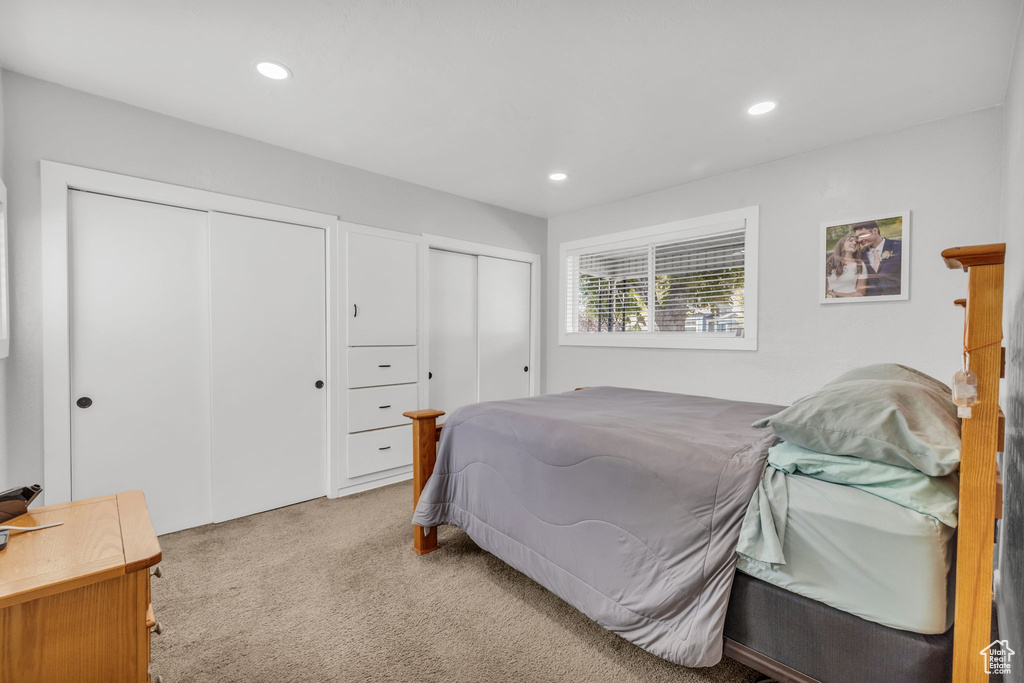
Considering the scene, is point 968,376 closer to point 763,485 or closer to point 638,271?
point 763,485

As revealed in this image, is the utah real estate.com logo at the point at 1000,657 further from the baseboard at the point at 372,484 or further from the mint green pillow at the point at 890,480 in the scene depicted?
the baseboard at the point at 372,484

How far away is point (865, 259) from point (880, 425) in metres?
2.26

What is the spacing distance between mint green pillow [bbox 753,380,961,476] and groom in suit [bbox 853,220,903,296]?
5.72 ft

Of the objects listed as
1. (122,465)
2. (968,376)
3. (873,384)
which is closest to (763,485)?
(873,384)

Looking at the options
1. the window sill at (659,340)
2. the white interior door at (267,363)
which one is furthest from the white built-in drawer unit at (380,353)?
the window sill at (659,340)

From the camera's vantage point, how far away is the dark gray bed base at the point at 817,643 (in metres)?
1.09

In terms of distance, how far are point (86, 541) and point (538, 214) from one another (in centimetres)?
439

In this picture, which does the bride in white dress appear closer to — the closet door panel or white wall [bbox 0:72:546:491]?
the closet door panel

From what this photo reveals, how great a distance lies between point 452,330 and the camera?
4262mm

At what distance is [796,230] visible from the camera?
318cm

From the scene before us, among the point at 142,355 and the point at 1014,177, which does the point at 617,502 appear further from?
the point at 142,355

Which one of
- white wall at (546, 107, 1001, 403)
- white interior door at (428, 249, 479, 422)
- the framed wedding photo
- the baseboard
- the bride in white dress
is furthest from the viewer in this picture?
A: white interior door at (428, 249, 479, 422)

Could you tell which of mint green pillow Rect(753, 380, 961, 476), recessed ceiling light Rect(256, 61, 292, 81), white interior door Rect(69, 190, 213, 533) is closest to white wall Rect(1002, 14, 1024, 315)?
mint green pillow Rect(753, 380, 961, 476)

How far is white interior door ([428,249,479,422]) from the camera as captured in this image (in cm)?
413
